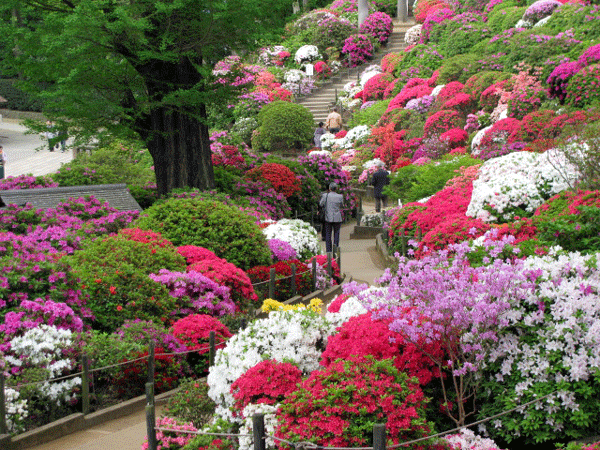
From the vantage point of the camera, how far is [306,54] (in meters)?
39.0

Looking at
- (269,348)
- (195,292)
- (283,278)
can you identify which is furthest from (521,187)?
(269,348)

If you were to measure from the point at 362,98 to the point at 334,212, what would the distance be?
1903 centimetres

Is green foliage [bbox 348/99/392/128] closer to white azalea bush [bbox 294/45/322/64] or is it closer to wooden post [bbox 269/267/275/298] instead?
white azalea bush [bbox 294/45/322/64]

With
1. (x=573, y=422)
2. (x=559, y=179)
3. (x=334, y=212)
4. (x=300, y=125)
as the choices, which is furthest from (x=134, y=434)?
(x=300, y=125)

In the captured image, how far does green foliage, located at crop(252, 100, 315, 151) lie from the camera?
95.2ft

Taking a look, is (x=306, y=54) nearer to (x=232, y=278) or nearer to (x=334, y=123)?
(x=334, y=123)

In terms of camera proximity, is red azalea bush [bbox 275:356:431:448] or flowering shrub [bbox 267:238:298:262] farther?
flowering shrub [bbox 267:238:298:262]

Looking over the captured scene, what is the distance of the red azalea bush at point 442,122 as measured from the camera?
22891 mm

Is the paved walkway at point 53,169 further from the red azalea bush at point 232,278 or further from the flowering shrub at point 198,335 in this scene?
the red azalea bush at point 232,278

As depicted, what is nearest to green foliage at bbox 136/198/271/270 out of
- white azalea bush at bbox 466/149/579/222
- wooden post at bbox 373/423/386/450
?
white azalea bush at bbox 466/149/579/222

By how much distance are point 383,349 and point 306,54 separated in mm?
33883

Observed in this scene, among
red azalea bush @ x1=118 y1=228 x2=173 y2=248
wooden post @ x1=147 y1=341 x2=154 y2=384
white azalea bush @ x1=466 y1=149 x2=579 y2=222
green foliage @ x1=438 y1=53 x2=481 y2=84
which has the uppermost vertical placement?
green foliage @ x1=438 y1=53 x2=481 y2=84

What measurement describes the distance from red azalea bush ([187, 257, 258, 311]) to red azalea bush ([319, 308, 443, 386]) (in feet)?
13.3

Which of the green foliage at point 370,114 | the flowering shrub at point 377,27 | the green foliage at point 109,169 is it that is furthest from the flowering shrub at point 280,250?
the flowering shrub at point 377,27
